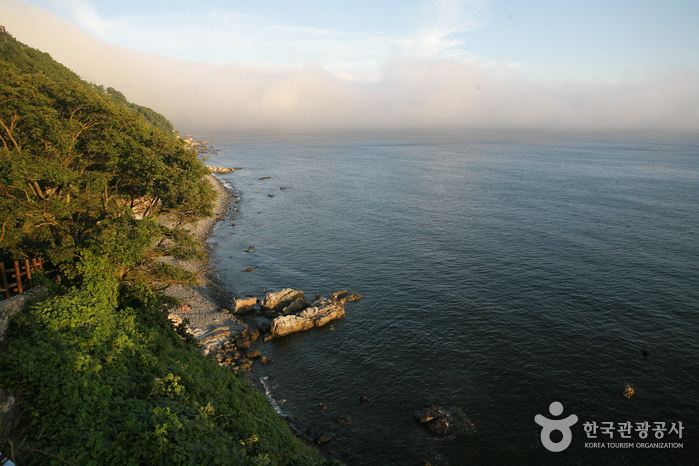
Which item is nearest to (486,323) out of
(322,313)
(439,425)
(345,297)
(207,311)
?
(439,425)

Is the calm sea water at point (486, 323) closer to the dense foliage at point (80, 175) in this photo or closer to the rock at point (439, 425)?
the rock at point (439, 425)

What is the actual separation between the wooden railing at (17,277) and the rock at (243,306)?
2760 cm

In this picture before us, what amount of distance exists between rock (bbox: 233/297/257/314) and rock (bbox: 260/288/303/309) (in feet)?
5.18

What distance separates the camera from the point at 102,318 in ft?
79.3

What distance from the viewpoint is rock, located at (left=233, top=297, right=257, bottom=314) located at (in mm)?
54156

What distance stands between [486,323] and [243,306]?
34062 mm

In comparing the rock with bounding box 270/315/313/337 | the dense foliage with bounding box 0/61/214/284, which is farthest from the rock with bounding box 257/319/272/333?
the dense foliage with bounding box 0/61/214/284

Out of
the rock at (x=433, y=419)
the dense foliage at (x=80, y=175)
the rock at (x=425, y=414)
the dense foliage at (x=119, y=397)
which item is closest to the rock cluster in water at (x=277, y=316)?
the dense foliage at (x=80, y=175)

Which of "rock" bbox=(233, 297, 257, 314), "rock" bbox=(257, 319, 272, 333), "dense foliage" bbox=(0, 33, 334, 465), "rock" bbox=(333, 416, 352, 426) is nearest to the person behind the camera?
"dense foliage" bbox=(0, 33, 334, 465)

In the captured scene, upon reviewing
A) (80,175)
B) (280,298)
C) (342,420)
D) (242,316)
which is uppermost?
(80,175)

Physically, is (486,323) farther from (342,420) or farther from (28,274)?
(28,274)

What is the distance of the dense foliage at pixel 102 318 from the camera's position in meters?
16.1

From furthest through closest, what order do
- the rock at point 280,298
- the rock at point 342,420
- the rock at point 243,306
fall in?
the rock at point 280,298, the rock at point 243,306, the rock at point 342,420

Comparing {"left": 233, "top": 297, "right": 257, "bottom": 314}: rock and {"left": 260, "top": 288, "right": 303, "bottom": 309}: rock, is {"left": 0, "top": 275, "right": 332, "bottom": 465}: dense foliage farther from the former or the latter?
{"left": 260, "top": 288, "right": 303, "bottom": 309}: rock
